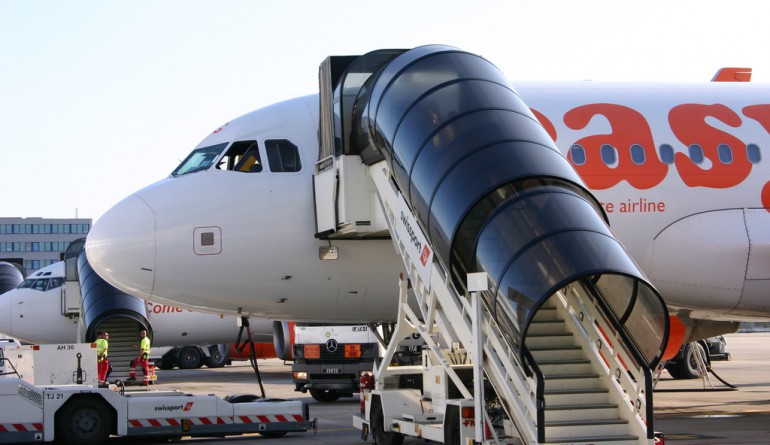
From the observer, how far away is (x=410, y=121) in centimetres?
1221

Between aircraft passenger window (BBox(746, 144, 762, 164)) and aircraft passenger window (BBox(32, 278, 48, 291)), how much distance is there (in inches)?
982

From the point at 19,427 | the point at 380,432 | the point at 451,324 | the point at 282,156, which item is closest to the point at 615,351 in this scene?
the point at 451,324

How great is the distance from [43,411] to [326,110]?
5.78 m

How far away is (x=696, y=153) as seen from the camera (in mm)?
15906

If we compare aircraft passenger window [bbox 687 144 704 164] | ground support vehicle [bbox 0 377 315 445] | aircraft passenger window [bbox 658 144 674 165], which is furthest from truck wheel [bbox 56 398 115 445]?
aircraft passenger window [bbox 687 144 704 164]

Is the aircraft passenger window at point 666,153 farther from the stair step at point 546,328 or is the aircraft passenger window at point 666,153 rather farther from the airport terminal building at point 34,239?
the airport terminal building at point 34,239

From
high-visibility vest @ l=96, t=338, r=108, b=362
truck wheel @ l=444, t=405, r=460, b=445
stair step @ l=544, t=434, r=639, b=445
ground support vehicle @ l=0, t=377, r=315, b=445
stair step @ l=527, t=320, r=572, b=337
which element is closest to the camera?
stair step @ l=544, t=434, r=639, b=445

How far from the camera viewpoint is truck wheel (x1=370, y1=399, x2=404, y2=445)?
1405cm

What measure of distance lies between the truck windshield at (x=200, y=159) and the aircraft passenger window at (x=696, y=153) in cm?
668

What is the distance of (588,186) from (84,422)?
25.8 feet

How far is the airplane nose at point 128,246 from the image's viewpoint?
47.0 feet

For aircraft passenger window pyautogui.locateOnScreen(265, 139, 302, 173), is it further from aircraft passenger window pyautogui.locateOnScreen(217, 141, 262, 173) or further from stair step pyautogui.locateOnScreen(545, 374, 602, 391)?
stair step pyautogui.locateOnScreen(545, 374, 602, 391)

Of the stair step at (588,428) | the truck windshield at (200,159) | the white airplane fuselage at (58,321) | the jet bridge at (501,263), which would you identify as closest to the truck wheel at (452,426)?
the jet bridge at (501,263)

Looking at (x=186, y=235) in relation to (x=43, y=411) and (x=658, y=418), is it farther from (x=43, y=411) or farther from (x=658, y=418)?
(x=658, y=418)
